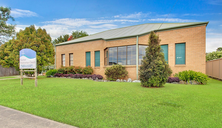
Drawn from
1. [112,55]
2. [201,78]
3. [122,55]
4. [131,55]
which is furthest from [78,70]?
[201,78]

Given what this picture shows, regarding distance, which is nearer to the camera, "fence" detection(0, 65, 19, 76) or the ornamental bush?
the ornamental bush

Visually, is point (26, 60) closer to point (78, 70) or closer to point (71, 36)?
point (78, 70)

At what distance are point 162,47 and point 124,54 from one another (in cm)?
420

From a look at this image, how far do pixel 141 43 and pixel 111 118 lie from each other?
1163 cm

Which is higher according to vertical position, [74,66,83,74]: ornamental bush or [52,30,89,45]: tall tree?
[52,30,89,45]: tall tree

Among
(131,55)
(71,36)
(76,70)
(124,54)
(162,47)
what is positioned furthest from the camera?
(71,36)

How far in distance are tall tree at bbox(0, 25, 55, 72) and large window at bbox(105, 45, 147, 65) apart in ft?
25.8

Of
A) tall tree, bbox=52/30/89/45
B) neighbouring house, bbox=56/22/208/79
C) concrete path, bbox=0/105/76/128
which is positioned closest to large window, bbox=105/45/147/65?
neighbouring house, bbox=56/22/208/79

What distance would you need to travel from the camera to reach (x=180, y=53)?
1338 cm

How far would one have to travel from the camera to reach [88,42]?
18359 millimetres

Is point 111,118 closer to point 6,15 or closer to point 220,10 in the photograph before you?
point 220,10

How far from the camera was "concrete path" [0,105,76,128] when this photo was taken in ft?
10.8

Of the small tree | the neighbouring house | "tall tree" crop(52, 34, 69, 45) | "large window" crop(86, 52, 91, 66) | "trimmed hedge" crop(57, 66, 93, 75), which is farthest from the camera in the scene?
"tall tree" crop(52, 34, 69, 45)

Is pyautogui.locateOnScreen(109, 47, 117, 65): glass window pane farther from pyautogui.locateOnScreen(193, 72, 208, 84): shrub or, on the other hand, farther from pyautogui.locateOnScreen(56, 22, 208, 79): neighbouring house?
pyautogui.locateOnScreen(193, 72, 208, 84): shrub
